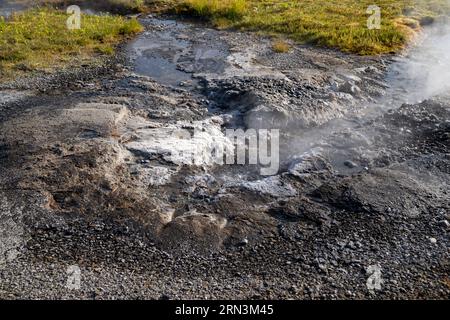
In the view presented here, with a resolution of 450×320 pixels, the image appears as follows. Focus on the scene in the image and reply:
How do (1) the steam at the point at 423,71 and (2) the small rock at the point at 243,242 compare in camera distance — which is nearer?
(2) the small rock at the point at 243,242

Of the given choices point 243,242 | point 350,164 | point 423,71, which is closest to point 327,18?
point 423,71

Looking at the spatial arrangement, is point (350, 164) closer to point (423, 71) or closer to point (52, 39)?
point (423, 71)

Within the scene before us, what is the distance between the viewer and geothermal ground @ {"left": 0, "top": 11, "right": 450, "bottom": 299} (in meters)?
7.59

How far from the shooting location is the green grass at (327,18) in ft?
59.8

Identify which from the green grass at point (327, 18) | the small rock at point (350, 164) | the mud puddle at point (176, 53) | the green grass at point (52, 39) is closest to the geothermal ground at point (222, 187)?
the small rock at point (350, 164)

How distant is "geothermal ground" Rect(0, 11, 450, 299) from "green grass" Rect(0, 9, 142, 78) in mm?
1399

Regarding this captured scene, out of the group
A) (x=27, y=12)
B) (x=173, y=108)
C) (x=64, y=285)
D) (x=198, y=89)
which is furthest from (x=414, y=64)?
(x=27, y=12)

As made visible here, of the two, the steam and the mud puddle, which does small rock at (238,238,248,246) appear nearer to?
the mud puddle

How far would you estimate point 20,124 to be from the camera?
11.5m

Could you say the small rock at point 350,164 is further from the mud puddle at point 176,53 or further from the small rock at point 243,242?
the mud puddle at point 176,53

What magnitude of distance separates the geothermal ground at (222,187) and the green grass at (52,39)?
4.59 feet

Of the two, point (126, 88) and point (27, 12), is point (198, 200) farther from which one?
point (27, 12)

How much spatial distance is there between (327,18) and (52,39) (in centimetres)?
1130

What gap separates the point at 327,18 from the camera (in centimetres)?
2112
